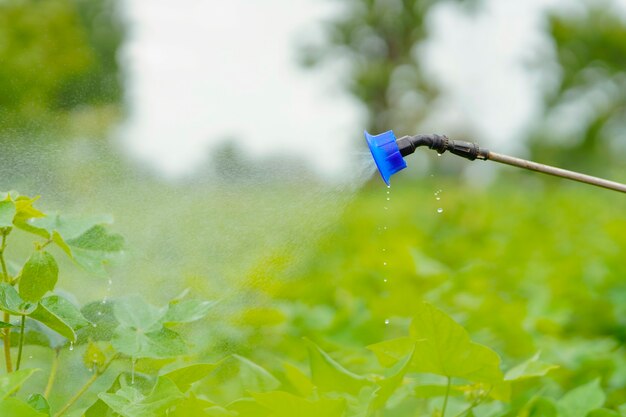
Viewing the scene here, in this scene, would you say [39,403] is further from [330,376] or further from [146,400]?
[330,376]

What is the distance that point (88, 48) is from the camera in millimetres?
12258

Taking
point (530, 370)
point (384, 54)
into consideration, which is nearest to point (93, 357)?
point (530, 370)

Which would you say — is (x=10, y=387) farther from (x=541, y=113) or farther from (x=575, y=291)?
(x=541, y=113)

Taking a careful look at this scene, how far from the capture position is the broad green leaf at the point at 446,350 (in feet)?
3.06

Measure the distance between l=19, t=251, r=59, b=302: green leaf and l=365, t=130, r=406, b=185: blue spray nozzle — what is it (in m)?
0.40

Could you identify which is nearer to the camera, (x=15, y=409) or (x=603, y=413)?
(x=15, y=409)

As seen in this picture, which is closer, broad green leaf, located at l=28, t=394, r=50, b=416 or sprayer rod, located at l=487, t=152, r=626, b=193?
broad green leaf, located at l=28, t=394, r=50, b=416

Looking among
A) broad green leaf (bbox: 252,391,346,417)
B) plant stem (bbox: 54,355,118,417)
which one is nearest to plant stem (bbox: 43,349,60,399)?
plant stem (bbox: 54,355,118,417)

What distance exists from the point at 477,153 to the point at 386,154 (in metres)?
0.14

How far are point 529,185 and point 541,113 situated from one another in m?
10.6

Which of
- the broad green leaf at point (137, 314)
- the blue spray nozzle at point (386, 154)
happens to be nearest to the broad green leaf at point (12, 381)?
the broad green leaf at point (137, 314)

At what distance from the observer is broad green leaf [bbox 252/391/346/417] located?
87 cm

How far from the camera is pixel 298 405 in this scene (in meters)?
0.87

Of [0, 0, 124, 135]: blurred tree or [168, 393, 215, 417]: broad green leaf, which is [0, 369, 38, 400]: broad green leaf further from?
[0, 0, 124, 135]: blurred tree
